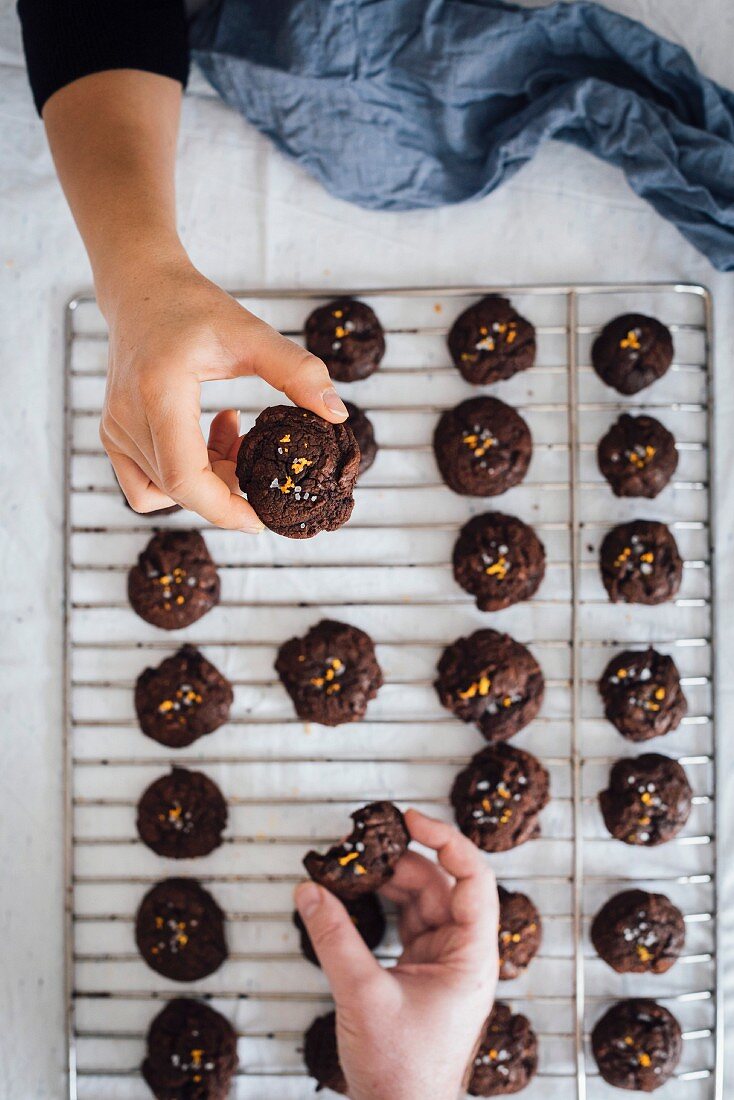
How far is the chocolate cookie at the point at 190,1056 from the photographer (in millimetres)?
→ 2176

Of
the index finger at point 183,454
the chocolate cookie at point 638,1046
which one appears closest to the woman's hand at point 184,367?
the index finger at point 183,454

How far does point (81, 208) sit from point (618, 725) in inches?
68.9

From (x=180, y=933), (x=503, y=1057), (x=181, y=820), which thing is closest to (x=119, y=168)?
(x=181, y=820)

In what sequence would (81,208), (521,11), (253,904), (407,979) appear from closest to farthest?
(81,208), (407,979), (521,11), (253,904)

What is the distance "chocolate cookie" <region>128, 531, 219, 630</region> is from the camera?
2223 millimetres

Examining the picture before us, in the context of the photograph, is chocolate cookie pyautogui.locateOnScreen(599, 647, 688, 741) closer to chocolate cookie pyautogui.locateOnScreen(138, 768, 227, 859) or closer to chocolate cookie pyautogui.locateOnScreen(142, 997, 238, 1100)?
chocolate cookie pyautogui.locateOnScreen(138, 768, 227, 859)

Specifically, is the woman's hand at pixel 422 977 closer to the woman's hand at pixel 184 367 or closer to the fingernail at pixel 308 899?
the fingernail at pixel 308 899

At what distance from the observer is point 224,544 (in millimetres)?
2324

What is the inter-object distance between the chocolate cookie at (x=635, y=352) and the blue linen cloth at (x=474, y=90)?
250 mm

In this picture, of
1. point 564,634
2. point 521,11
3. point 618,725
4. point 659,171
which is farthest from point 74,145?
point 618,725

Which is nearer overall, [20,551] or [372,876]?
[372,876]

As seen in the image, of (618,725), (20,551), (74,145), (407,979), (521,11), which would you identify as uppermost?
(521,11)

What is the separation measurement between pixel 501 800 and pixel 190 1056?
1024mm

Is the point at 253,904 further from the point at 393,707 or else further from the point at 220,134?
the point at 220,134
